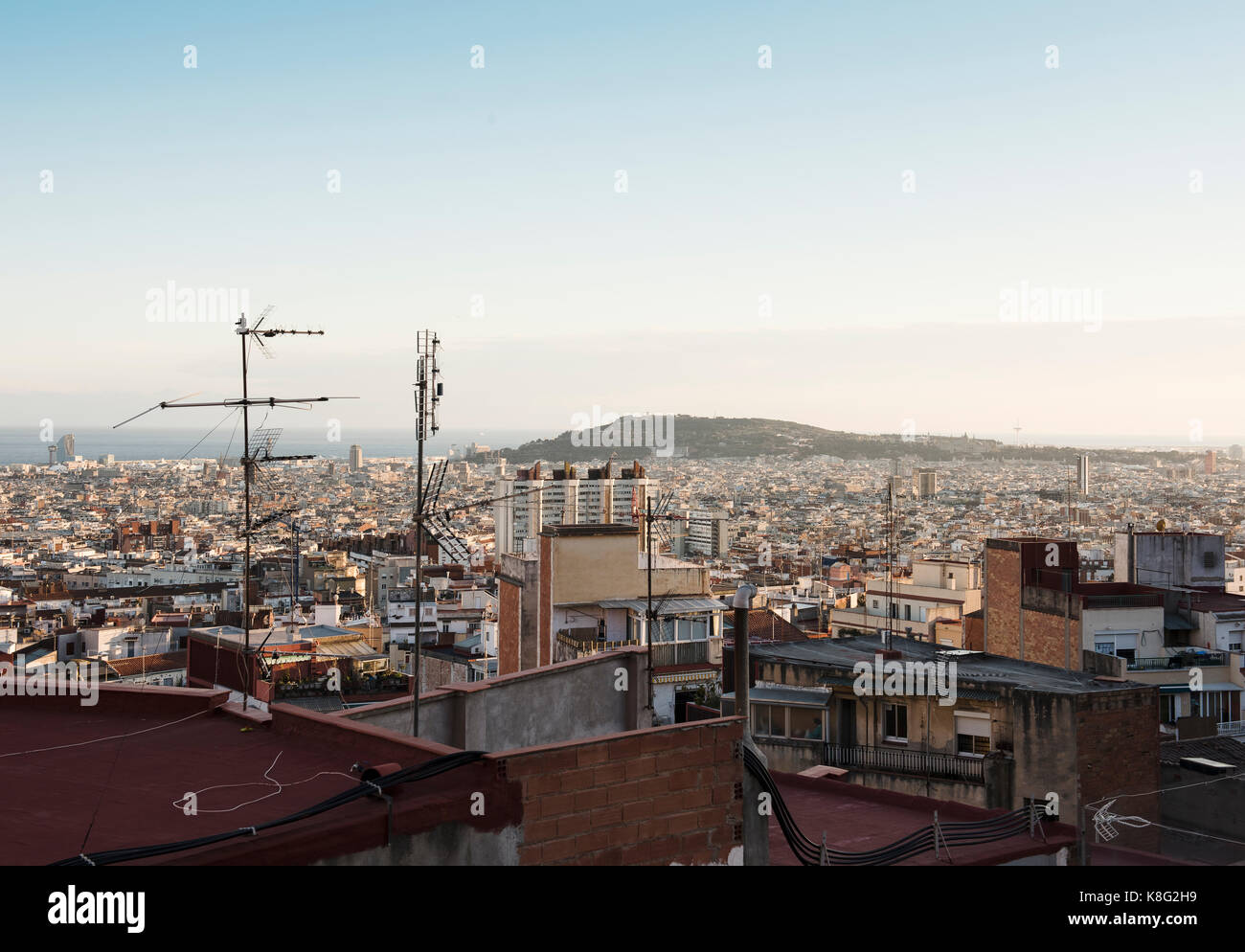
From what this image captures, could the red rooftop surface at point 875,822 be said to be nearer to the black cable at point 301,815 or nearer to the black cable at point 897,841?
the black cable at point 897,841

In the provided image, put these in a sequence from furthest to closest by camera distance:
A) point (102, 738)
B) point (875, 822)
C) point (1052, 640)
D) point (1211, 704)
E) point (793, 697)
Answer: point (1211, 704)
point (1052, 640)
point (793, 697)
point (875, 822)
point (102, 738)

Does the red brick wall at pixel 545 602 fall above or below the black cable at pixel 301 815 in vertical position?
below

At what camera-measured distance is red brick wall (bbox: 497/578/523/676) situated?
74.0 feet

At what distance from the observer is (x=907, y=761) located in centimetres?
1291

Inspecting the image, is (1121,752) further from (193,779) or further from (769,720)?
(193,779)

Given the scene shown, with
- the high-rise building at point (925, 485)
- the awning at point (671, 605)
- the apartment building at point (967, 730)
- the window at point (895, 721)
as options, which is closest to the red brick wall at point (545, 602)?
the awning at point (671, 605)

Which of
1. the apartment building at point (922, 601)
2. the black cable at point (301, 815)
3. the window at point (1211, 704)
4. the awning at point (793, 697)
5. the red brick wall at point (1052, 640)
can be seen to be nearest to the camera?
the black cable at point (301, 815)

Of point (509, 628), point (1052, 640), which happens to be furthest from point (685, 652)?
point (1052, 640)

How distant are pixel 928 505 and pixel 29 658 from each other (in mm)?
103439

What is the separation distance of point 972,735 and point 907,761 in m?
0.78

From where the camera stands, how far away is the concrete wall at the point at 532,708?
6352mm

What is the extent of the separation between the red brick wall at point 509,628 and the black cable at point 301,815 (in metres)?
17.9
